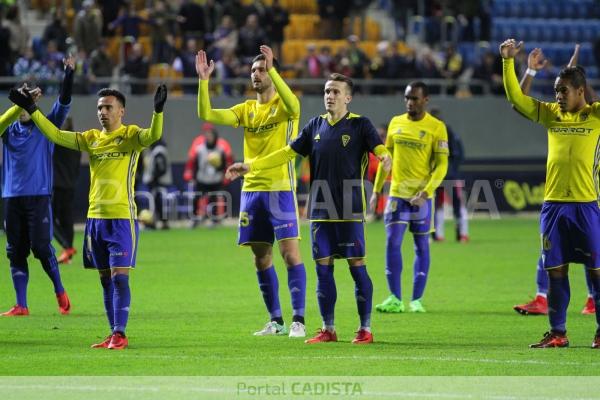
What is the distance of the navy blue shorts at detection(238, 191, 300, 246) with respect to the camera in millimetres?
11719

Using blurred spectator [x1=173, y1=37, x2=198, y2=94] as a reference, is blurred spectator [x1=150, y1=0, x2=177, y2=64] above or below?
above

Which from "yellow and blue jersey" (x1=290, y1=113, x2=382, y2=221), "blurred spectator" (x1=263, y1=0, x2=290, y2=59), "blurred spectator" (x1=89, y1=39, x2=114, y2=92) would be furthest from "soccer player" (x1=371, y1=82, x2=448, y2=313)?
"blurred spectator" (x1=263, y1=0, x2=290, y2=59)

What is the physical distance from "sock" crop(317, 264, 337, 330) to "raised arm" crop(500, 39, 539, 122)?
219 centimetres

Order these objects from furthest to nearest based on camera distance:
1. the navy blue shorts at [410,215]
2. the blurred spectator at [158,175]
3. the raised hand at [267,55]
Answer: the blurred spectator at [158,175], the navy blue shorts at [410,215], the raised hand at [267,55]

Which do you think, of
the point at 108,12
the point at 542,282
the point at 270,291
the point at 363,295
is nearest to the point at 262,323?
the point at 270,291

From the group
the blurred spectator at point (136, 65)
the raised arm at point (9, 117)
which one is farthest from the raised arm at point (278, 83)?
the blurred spectator at point (136, 65)

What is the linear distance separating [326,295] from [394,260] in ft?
9.39

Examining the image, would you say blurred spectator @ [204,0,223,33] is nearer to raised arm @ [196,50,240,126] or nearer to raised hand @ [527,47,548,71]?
raised arm @ [196,50,240,126]

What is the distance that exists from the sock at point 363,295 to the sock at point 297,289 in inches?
26.9

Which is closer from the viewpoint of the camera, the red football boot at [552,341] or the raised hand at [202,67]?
the red football boot at [552,341]

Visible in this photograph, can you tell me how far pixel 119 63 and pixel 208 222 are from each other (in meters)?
4.16

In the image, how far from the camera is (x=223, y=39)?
29188 mm

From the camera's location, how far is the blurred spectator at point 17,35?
27.0 metres

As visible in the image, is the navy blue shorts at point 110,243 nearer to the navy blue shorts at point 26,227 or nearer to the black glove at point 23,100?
the black glove at point 23,100
